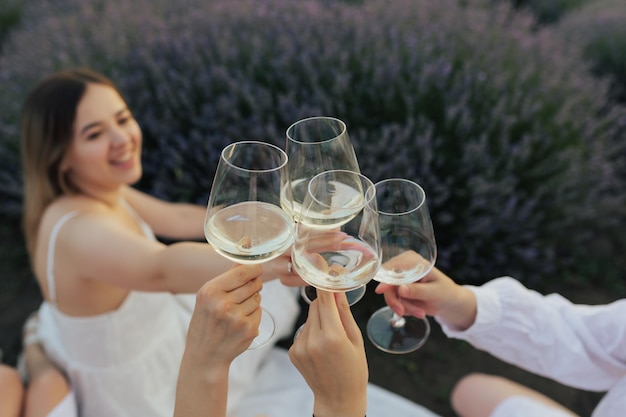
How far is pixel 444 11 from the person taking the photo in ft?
12.7

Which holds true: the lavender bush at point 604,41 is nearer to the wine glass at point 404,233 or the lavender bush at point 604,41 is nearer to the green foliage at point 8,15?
the wine glass at point 404,233

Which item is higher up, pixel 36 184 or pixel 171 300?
pixel 36 184

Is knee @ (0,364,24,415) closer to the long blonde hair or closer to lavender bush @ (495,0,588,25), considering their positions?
the long blonde hair

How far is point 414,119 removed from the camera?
3264 millimetres

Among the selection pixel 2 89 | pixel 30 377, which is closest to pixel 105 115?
pixel 30 377

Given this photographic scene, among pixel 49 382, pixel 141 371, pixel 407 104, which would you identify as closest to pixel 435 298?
pixel 141 371

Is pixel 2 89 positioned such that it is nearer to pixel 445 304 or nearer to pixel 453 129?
pixel 453 129

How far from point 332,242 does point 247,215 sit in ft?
0.67

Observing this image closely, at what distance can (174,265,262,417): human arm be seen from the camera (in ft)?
4.10

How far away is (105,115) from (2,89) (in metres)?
2.19

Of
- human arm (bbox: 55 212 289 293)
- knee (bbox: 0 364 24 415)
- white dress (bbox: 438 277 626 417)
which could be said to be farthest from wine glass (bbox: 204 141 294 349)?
knee (bbox: 0 364 24 415)

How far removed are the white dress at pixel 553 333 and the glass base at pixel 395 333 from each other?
0.74 feet

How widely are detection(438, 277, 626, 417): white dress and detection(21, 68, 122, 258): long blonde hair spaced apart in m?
1.58

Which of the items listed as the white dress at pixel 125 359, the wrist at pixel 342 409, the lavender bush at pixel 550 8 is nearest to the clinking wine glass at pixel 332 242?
the wrist at pixel 342 409
